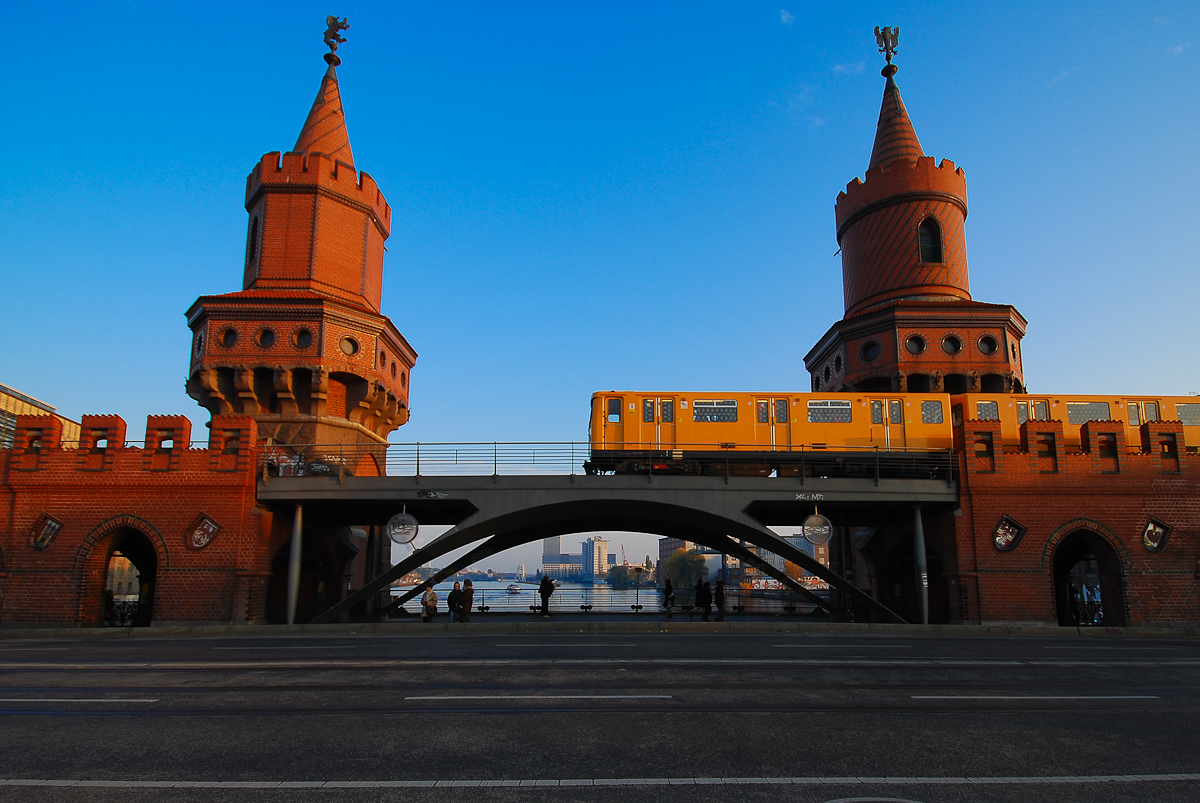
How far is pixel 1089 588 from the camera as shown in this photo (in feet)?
103

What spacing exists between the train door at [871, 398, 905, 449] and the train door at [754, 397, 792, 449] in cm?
312

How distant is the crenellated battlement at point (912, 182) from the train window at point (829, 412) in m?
13.9

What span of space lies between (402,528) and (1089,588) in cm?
2693

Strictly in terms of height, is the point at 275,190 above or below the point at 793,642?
above

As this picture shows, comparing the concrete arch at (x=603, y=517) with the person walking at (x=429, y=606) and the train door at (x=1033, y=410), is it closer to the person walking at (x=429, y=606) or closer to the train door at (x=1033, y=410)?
the person walking at (x=429, y=606)

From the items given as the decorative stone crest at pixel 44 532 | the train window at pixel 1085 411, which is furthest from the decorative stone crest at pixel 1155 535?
the decorative stone crest at pixel 44 532

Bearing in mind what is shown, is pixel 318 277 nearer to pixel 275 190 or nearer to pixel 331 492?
pixel 275 190

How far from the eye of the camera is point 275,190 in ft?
110

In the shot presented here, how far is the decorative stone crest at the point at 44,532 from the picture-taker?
82.0 feet

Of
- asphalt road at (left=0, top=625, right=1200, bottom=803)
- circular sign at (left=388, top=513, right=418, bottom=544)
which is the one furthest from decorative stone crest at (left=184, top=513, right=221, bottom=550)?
asphalt road at (left=0, top=625, right=1200, bottom=803)

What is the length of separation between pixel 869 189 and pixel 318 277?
25515mm

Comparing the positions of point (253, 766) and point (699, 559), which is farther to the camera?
point (699, 559)

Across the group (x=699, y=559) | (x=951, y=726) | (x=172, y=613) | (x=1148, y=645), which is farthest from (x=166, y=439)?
(x=699, y=559)

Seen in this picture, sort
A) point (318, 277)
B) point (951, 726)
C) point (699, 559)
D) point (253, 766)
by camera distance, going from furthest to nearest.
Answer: point (699, 559), point (318, 277), point (951, 726), point (253, 766)
